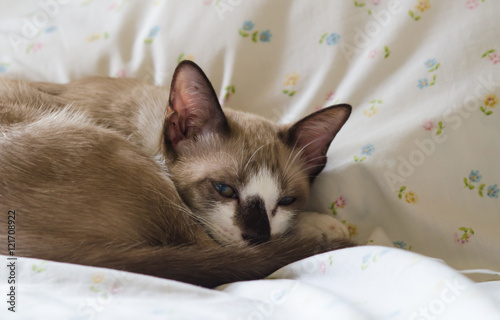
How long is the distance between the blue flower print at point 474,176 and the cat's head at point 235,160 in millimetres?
409

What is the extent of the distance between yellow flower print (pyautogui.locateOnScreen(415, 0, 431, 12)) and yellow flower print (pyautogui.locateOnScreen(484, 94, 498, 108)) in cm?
42

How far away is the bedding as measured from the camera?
101cm

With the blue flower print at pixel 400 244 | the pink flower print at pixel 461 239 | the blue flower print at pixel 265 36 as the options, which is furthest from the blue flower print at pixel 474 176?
the blue flower print at pixel 265 36

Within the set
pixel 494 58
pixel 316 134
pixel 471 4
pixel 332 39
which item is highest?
pixel 471 4

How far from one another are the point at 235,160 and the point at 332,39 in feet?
2.23

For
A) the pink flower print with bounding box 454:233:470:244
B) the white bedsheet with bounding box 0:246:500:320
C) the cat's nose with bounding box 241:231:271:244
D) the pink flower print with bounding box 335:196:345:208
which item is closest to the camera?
the white bedsheet with bounding box 0:246:500:320

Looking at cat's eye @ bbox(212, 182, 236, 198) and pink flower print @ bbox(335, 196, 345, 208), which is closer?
cat's eye @ bbox(212, 182, 236, 198)

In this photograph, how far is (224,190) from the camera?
4.65 feet

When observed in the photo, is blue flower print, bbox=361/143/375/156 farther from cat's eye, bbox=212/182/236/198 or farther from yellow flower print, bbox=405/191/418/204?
cat's eye, bbox=212/182/236/198

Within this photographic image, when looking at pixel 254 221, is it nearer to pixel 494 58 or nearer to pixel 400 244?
pixel 400 244

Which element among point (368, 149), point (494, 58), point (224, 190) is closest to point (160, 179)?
point (224, 190)

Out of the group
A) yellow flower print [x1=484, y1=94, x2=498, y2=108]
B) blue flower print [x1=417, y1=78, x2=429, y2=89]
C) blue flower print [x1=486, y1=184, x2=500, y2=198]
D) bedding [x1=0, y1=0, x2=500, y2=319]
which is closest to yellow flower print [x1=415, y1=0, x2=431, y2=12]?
bedding [x1=0, y1=0, x2=500, y2=319]

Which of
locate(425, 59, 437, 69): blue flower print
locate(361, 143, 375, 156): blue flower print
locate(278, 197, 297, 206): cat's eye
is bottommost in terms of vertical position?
locate(278, 197, 297, 206): cat's eye

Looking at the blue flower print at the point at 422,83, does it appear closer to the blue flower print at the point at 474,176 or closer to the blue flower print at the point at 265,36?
the blue flower print at the point at 474,176
